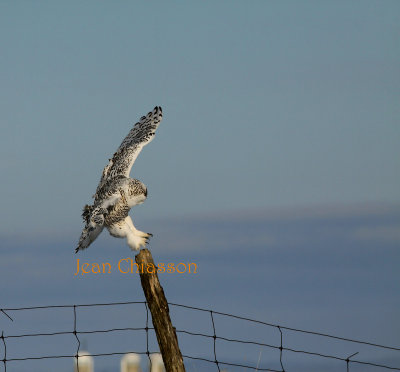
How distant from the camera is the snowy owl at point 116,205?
10586 mm

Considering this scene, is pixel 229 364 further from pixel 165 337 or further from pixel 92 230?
pixel 92 230

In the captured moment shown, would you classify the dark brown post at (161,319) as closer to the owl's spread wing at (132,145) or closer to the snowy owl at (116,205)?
the snowy owl at (116,205)

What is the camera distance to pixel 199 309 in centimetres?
884

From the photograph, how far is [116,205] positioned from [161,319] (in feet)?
8.83

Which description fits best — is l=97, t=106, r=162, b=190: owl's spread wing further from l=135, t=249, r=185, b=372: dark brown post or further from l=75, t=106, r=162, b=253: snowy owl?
l=135, t=249, r=185, b=372: dark brown post

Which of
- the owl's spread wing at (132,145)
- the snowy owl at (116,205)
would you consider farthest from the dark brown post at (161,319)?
the owl's spread wing at (132,145)

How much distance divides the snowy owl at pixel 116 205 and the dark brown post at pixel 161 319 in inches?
76.0

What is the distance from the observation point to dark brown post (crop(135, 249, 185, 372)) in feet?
27.6

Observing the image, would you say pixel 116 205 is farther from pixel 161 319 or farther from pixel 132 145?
pixel 161 319

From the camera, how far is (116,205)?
10859 millimetres

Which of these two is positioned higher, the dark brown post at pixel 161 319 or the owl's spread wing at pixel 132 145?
the owl's spread wing at pixel 132 145

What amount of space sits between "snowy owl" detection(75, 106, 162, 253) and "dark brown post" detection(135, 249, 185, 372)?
1.93 m

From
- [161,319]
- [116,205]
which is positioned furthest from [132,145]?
[161,319]

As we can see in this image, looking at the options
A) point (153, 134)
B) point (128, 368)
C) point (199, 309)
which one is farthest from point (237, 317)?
point (128, 368)
